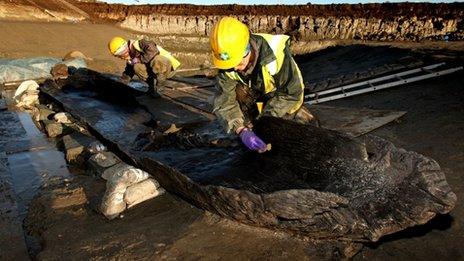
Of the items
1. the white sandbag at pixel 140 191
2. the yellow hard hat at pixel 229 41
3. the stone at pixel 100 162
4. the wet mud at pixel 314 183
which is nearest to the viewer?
the wet mud at pixel 314 183

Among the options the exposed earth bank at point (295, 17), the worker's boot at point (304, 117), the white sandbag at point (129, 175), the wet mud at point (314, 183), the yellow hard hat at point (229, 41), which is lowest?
the white sandbag at point (129, 175)

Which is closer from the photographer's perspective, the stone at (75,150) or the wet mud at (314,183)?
the wet mud at (314,183)

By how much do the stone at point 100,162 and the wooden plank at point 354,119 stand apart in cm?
279

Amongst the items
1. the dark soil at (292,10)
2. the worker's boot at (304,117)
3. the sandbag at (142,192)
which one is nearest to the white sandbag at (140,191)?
the sandbag at (142,192)

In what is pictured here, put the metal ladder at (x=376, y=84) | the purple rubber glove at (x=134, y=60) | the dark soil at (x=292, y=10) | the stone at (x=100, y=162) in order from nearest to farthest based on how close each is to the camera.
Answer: the stone at (x=100, y=162)
the metal ladder at (x=376, y=84)
the purple rubber glove at (x=134, y=60)
the dark soil at (x=292, y=10)

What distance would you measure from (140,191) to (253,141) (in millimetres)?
1240

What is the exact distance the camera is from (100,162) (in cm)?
439

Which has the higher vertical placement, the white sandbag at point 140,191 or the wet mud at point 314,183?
the wet mud at point 314,183

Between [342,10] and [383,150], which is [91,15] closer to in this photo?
[342,10]

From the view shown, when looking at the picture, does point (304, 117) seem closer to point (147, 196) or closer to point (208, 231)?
point (208, 231)

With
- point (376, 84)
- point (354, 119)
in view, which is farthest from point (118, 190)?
point (376, 84)

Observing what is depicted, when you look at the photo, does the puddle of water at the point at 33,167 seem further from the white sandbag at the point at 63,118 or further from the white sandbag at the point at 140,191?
the white sandbag at the point at 140,191

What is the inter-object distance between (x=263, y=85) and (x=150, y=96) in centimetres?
410

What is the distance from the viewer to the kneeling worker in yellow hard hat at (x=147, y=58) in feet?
22.3
